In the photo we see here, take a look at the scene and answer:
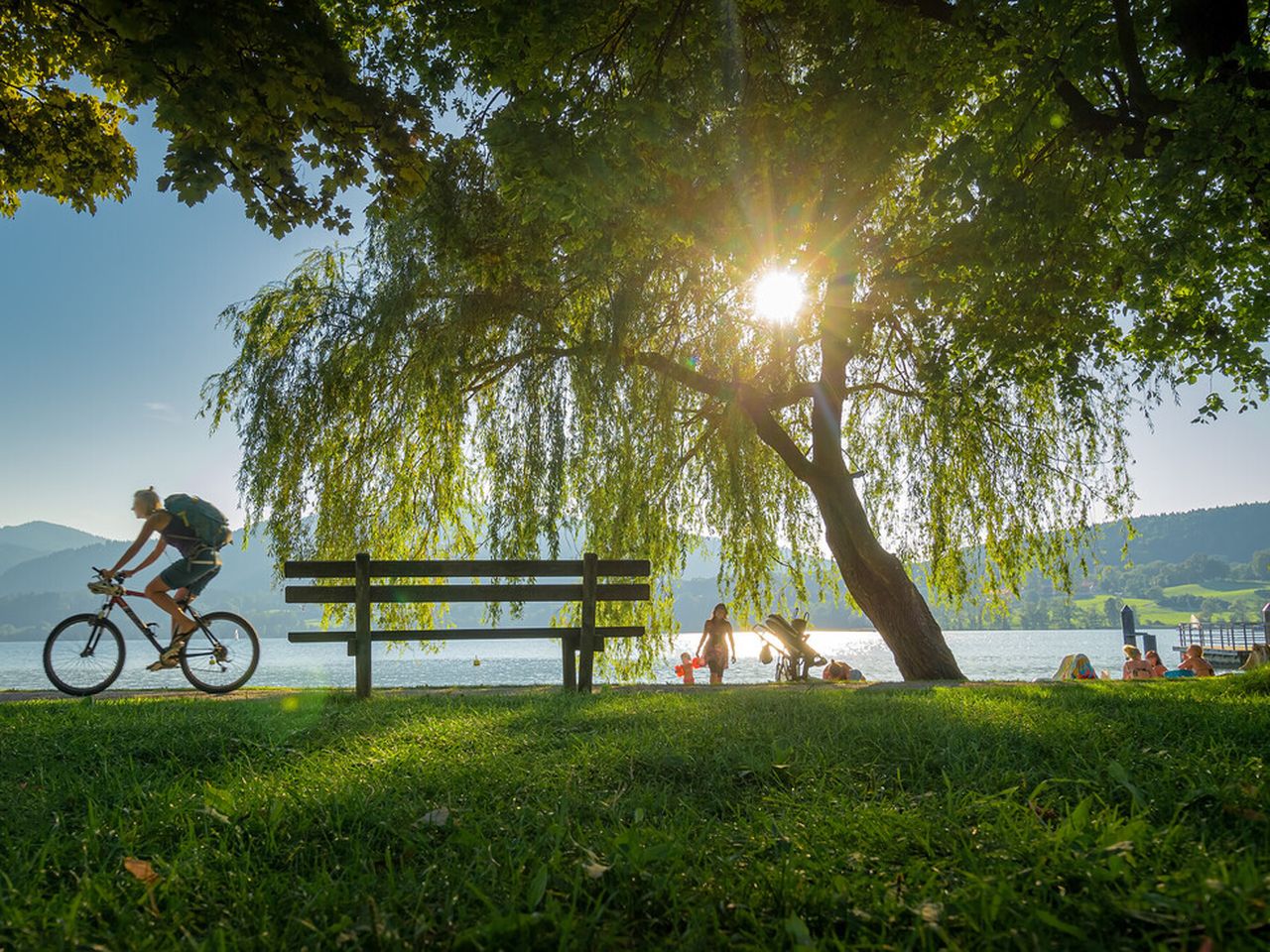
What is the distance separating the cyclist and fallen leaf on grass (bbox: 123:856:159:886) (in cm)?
614

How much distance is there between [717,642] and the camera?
1247 centimetres

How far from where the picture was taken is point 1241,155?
5.45 metres

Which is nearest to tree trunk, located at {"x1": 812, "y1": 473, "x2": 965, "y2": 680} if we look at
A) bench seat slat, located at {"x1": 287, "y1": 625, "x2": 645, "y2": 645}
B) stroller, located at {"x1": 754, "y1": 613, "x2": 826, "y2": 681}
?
stroller, located at {"x1": 754, "y1": 613, "x2": 826, "y2": 681}

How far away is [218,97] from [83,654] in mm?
6304

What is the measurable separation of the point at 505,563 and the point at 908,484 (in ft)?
22.0

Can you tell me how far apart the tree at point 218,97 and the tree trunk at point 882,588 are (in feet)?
23.8

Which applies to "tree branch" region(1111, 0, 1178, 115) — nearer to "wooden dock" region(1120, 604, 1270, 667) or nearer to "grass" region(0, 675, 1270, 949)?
"grass" region(0, 675, 1270, 949)

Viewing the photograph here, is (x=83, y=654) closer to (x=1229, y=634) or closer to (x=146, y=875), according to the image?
(x=146, y=875)

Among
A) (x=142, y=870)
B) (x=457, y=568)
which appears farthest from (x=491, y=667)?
(x=142, y=870)

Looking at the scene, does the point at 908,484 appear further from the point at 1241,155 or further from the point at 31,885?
the point at 31,885

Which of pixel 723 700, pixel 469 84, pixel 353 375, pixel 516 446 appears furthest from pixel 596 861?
pixel 353 375

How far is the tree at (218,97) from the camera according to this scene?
427cm

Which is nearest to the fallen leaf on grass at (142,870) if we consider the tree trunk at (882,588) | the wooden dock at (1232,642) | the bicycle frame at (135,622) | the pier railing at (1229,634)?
the bicycle frame at (135,622)

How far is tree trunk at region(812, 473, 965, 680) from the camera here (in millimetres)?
10008
